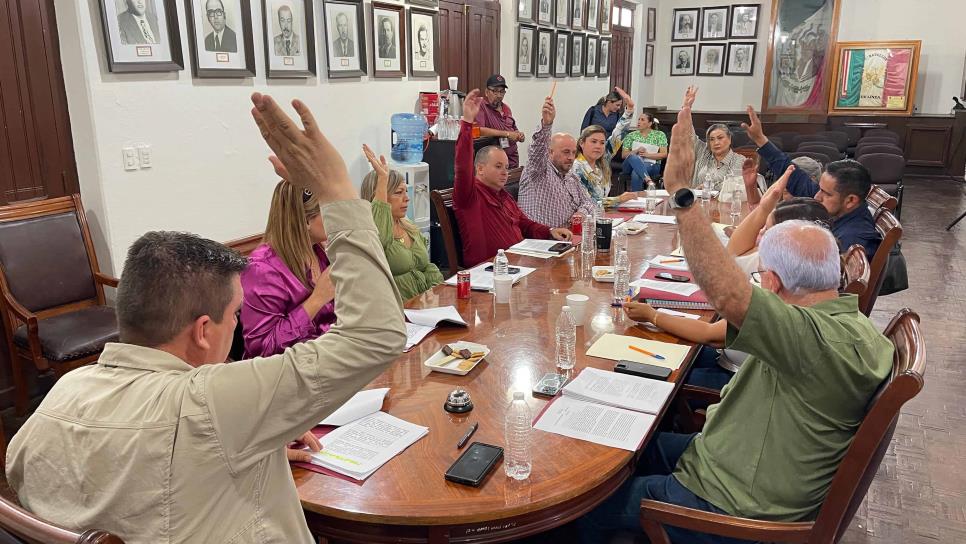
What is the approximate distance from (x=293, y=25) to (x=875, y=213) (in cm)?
368

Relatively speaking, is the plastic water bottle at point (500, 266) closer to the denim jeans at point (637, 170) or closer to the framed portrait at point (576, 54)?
the denim jeans at point (637, 170)

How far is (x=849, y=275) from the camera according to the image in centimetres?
275

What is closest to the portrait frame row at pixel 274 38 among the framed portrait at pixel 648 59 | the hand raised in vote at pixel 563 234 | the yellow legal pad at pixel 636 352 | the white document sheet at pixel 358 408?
the hand raised in vote at pixel 563 234

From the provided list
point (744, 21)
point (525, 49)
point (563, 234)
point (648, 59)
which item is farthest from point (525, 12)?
point (744, 21)

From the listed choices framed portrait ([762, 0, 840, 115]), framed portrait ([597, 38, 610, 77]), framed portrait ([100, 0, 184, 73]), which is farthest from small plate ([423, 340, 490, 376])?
framed portrait ([762, 0, 840, 115])

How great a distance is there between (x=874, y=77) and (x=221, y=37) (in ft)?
37.3

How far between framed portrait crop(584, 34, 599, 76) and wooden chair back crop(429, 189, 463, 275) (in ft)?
22.3

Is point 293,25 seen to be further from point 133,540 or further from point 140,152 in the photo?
point 133,540

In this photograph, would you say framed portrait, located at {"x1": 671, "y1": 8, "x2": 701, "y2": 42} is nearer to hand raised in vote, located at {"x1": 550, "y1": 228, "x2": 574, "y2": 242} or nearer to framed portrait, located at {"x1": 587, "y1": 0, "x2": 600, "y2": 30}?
framed portrait, located at {"x1": 587, "y1": 0, "x2": 600, "y2": 30}

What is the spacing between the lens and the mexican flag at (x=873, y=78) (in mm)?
11562

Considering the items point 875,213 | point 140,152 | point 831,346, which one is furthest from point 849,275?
point 140,152

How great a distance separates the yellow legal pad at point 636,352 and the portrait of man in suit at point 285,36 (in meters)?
3.15

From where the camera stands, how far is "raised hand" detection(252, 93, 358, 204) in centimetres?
99

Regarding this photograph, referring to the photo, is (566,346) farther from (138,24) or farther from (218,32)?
(218,32)
